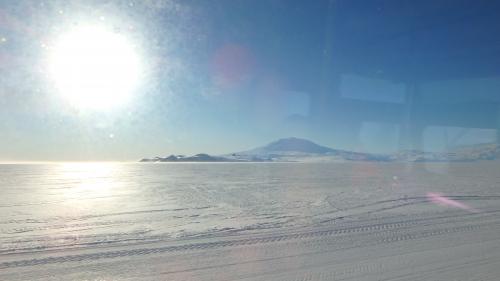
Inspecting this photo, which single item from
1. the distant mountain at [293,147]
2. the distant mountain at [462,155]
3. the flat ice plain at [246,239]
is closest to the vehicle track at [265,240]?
the flat ice plain at [246,239]

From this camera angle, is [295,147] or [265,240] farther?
[295,147]

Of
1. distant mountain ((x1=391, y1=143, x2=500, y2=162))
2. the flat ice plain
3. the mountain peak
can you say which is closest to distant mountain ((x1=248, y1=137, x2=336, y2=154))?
the mountain peak

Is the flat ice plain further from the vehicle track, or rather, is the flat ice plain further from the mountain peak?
the mountain peak

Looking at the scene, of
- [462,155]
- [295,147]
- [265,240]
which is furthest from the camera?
[295,147]

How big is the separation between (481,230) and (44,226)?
8.40 m

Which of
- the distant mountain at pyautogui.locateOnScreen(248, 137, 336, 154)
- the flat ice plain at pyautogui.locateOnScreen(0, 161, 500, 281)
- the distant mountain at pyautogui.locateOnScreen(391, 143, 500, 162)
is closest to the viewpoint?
the flat ice plain at pyautogui.locateOnScreen(0, 161, 500, 281)

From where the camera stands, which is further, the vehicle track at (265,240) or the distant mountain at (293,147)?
the distant mountain at (293,147)

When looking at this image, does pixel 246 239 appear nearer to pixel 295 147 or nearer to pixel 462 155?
pixel 462 155

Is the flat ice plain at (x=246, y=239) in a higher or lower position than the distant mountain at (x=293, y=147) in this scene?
lower

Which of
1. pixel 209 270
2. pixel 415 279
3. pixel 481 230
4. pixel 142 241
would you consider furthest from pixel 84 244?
pixel 481 230

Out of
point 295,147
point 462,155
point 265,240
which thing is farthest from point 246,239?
point 295,147

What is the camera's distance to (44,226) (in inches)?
362

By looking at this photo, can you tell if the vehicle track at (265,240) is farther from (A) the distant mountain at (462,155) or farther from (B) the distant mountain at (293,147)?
(B) the distant mountain at (293,147)

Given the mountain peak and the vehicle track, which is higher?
the mountain peak
